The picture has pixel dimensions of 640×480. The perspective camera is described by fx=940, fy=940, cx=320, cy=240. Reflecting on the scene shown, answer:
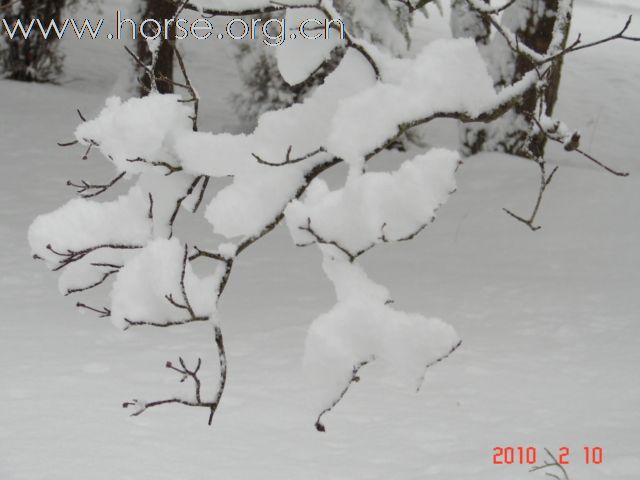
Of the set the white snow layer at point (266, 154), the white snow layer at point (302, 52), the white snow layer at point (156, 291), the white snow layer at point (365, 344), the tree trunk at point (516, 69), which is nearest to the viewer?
the white snow layer at point (365, 344)

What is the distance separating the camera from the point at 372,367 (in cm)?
480

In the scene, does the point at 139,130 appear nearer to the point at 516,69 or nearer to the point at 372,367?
the point at 372,367

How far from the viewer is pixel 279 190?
81.4 inches

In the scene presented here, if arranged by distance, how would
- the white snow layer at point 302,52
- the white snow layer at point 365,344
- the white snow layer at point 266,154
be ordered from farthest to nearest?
1. the white snow layer at point 302,52
2. the white snow layer at point 266,154
3. the white snow layer at point 365,344

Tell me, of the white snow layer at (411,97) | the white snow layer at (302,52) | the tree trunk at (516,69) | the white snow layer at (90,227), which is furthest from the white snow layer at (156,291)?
the tree trunk at (516,69)

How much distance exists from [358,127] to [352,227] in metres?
0.22

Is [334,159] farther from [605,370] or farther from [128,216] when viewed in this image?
[605,370]

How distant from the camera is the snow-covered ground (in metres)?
3.62

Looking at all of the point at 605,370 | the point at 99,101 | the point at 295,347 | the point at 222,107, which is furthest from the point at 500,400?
the point at 222,107
